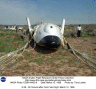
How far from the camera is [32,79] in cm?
322

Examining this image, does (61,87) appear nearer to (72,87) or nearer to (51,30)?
(72,87)

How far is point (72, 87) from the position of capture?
296cm

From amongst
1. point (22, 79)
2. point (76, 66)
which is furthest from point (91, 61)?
point (22, 79)

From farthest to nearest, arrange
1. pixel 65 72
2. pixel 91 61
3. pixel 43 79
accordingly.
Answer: pixel 91 61, pixel 65 72, pixel 43 79

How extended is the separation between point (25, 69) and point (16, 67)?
55 centimetres

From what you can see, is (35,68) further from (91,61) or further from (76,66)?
(91,61)

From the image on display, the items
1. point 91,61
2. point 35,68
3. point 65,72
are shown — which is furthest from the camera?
point 91,61

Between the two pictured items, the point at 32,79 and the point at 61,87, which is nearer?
the point at 61,87

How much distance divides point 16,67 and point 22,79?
189 centimetres

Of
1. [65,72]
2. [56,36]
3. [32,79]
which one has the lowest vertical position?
[65,72]

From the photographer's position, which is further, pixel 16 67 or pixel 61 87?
pixel 16 67

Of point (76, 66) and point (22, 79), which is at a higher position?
point (22, 79)

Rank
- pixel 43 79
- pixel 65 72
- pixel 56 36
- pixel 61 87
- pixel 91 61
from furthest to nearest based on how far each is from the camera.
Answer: pixel 56 36 < pixel 91 61 < pixel 65 72 < pixel 43 79 < pixel 61 87

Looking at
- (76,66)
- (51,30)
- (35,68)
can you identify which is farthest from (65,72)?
(51,30)
